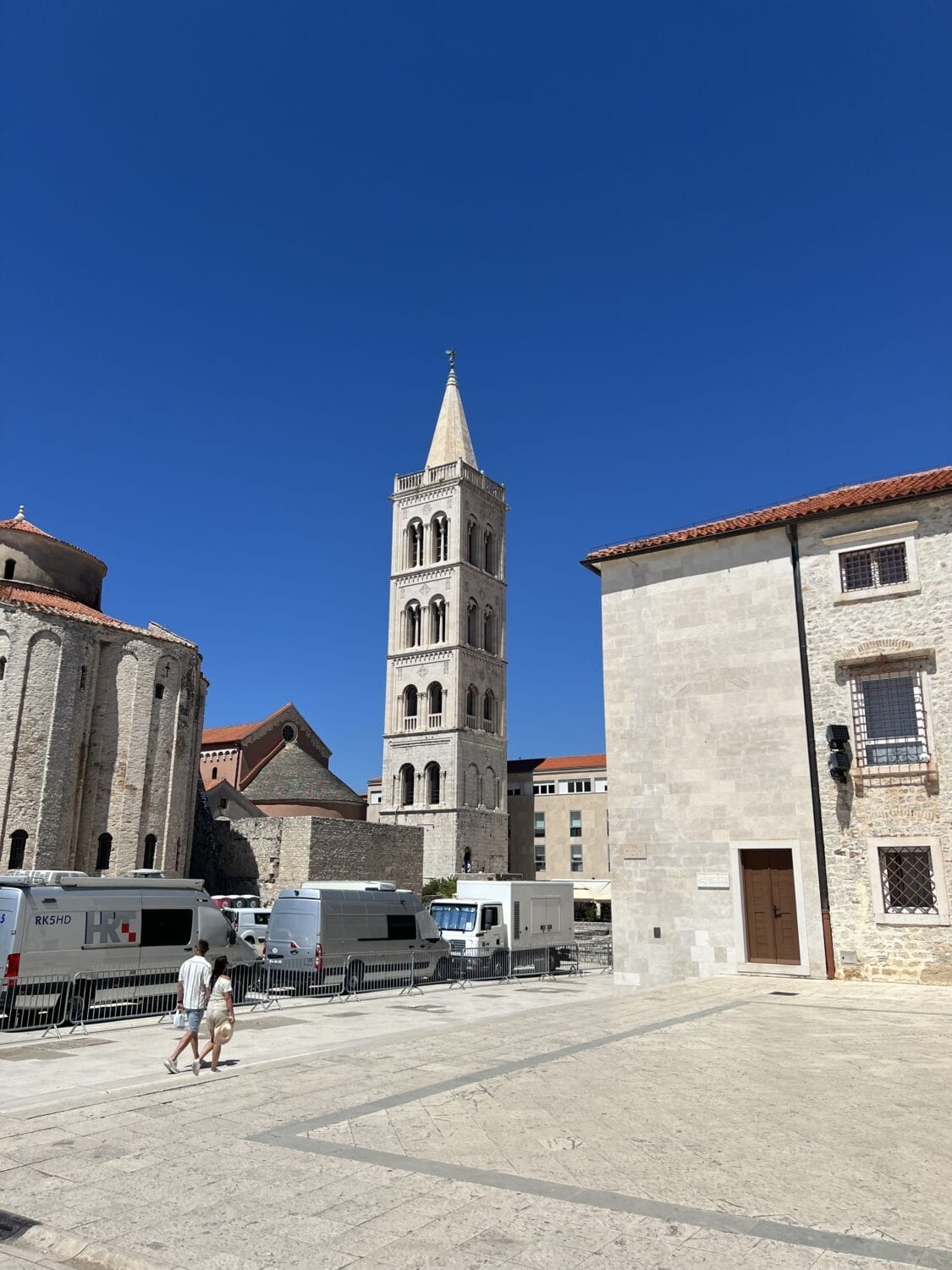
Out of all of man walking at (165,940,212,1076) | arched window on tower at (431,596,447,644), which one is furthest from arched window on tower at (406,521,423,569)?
man walking at (165,940,212,1076)

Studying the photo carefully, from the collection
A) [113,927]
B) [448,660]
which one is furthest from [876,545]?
[448,660]

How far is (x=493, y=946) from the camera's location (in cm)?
2494

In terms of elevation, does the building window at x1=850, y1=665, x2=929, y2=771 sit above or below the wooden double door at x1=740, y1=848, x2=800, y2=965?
above

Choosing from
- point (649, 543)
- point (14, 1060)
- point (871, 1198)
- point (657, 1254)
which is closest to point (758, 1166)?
point (871, 1198)

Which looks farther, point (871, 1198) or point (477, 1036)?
point (477, 1036)

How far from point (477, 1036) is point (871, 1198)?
720cm

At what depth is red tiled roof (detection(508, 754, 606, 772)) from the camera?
72.9 metres

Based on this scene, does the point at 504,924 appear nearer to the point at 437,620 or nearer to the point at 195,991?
the point at 195,991

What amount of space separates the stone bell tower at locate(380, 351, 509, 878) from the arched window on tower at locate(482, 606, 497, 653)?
0.07 metres

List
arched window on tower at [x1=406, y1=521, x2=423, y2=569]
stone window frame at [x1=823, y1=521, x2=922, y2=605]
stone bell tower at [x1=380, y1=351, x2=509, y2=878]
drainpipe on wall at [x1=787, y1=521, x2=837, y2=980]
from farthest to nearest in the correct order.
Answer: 1. arched window on tower at [x1=406, y1=521, x2=423, y2=569]
2. stone bell tower at [x1=380, y1=351, x2=509, y2=878]
3. stone window frame at [x1=823, y1=521, x2=922, y2=605]
4. drainpipe on wall at [x1=787, y1=521, x2=837, y2=980]

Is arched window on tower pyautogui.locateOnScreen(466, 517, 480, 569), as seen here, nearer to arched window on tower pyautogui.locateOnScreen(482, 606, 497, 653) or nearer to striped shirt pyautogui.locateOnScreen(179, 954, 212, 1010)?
arched window on tower pyautogui.locateOnScreen(482, 606, 497, 653)

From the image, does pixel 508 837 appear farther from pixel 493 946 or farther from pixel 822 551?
pixel 822 551

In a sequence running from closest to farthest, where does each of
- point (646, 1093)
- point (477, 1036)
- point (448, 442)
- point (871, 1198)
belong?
point (871, 1198) < point (646, 1093) < point (477, 1036) < point (448, 442)

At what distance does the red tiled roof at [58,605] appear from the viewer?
39.5m
